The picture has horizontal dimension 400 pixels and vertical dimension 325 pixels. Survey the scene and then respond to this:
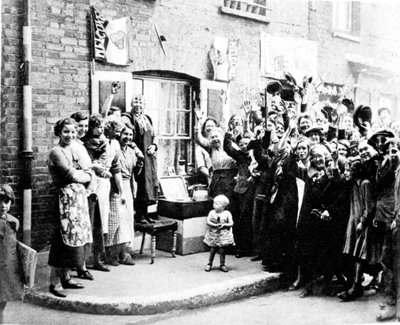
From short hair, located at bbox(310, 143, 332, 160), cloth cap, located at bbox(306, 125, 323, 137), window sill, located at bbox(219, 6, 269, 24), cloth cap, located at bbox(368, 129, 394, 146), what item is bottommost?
short hair, located at bbox(310, 143, 332, 160)

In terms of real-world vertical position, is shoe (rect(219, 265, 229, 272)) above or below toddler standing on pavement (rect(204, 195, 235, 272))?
Answer: below

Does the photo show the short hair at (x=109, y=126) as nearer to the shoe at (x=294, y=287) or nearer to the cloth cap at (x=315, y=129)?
the cloth cap at (x=315, y=129)

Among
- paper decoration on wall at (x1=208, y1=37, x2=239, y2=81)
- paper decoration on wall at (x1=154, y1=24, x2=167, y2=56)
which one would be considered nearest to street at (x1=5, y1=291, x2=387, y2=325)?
paper decoration on wall at (x1=154, y1=24, x2=167, y2=56)

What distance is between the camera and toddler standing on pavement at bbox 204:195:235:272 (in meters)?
6.08

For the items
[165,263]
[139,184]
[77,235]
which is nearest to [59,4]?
[139,184]

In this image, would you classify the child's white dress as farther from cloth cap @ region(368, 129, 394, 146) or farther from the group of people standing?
cloth cap @ region(368, 129, 394, 146)

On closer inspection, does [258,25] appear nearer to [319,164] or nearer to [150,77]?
[150,77]

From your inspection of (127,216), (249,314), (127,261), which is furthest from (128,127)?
(249,314)

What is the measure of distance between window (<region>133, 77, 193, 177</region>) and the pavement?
1732mm

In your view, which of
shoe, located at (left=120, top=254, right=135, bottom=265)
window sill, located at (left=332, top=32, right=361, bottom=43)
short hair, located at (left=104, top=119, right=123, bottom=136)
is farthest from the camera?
window sill, located at (left=332, top=32, right=361, bottom=43)

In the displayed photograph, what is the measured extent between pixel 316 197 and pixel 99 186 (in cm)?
234

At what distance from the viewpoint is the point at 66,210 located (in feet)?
16.9

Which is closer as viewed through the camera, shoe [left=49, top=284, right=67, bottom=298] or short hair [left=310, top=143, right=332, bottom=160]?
shoe [left=49, top=284, right=67, bottom=298]

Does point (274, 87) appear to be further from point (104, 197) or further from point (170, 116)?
point (104, 197)
